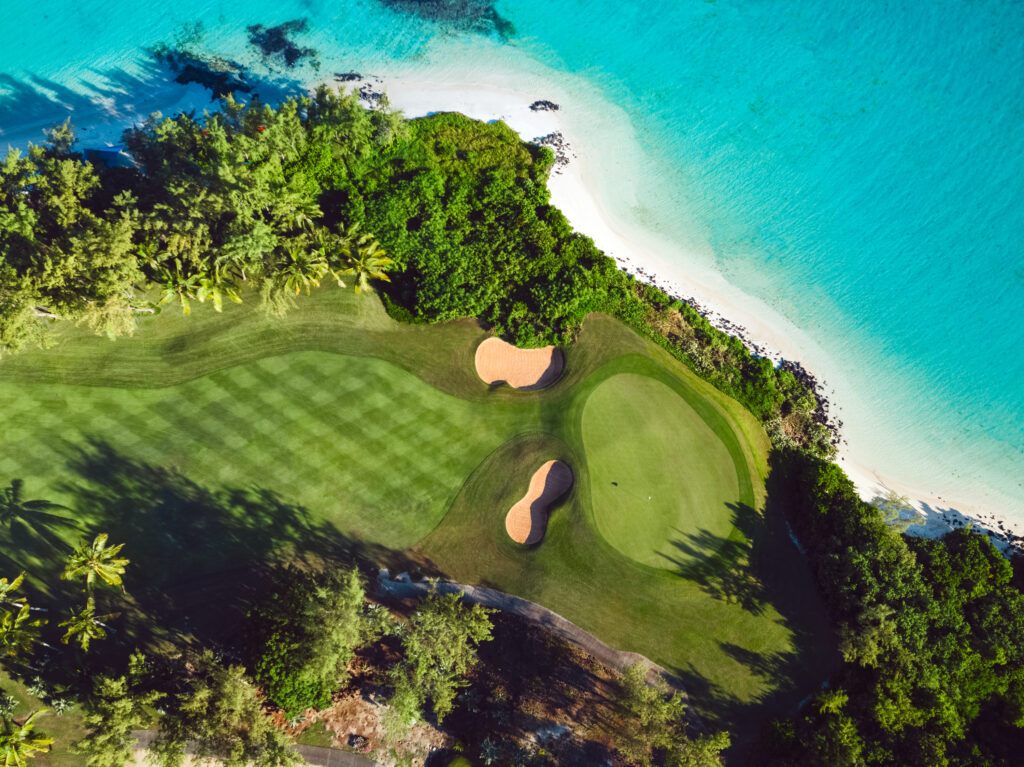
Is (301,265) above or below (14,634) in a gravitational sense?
above

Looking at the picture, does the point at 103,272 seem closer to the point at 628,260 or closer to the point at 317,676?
the point at 317,676

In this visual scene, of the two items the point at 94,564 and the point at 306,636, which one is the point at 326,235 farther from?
the point at 306,636

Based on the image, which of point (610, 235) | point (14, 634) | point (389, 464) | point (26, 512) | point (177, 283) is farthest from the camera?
point (610, 235)

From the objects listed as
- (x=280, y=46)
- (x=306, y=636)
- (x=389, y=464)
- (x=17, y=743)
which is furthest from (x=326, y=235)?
(x=17, y=743)

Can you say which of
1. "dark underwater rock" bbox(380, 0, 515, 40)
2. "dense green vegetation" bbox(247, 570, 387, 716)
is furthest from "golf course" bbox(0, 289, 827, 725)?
"dark underwater rock" bbox(380, 0, 515, 40)

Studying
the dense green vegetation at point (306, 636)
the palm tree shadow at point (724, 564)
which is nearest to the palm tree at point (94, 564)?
the dense green vegetation at point (306, 636)

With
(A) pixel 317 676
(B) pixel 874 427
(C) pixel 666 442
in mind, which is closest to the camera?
(A) pixel 317 676

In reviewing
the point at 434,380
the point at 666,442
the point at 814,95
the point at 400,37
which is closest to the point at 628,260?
the point at 666,442
